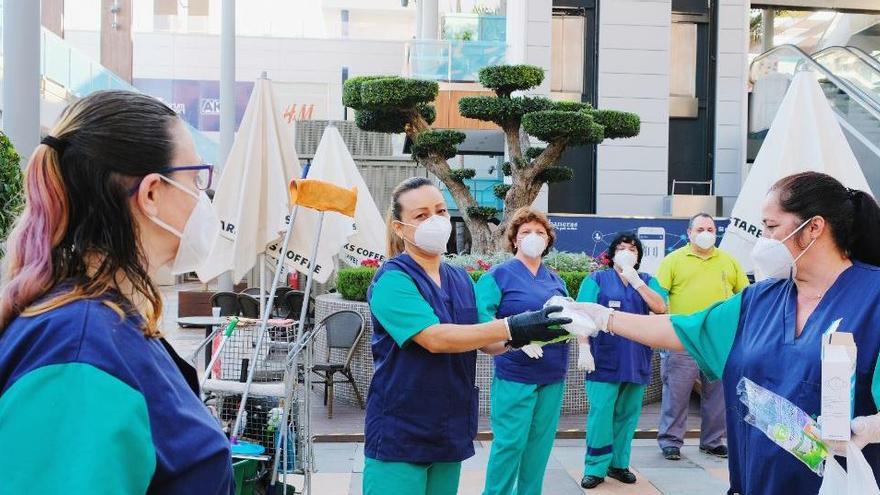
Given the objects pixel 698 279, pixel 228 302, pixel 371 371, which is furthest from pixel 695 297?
pixel 228 302

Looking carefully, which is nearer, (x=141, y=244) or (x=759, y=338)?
(x=141, y=244)

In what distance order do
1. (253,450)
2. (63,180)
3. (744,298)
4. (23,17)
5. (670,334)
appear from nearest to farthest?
(63,180), (744,298), (670,334), (253,450), (23,17)

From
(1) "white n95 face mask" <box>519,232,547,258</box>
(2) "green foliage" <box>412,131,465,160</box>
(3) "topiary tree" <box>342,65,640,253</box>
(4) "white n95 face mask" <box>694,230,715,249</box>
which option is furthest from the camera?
(2) "green foliage" <box>412,131,465,160</box>

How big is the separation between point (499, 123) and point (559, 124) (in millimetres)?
1133

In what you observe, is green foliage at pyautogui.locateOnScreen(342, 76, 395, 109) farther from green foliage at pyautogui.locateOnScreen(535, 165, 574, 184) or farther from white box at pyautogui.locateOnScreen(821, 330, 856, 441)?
white box at pyautogui.locateOnScreen(821, 330, 856, 441)

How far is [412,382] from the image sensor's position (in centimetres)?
320

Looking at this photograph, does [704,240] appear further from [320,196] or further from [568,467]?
[320,196]

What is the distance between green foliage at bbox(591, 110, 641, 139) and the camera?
1027cm

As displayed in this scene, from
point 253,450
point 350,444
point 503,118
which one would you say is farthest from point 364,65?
point 253,450

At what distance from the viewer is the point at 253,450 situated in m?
3.71

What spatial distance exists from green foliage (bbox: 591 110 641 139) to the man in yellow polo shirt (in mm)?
3818

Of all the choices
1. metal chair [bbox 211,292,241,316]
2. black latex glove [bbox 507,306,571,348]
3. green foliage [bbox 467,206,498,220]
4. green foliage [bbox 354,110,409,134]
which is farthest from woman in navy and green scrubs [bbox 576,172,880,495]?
metal chair [bbox 211,292,241,316]

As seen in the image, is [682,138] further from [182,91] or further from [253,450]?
[182,91]

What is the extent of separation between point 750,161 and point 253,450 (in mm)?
14073
